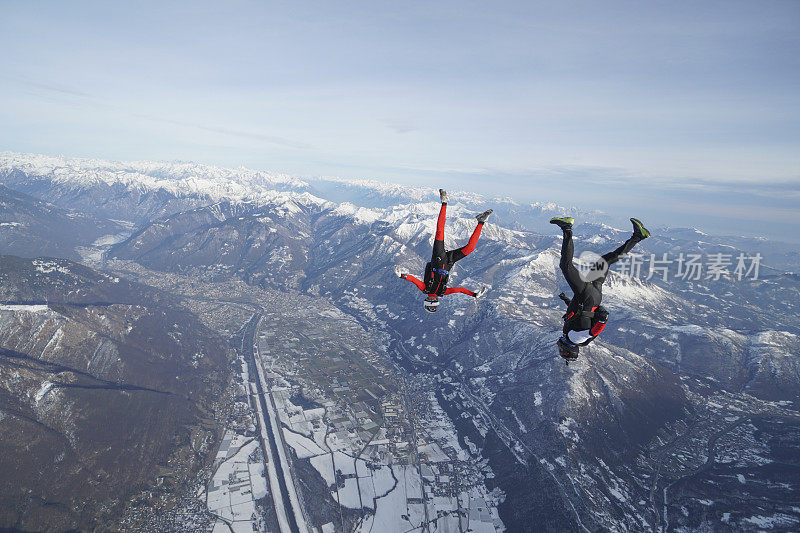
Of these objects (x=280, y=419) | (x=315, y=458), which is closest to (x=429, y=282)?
(x=315, y=458)

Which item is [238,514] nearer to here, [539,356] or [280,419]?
[280,419]

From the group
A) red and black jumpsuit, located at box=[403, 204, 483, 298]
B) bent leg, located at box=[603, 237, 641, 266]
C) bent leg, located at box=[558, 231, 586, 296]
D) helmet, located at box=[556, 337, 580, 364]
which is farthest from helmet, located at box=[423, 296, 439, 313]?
bent leg, located at box=[603, 237, 641, 266]

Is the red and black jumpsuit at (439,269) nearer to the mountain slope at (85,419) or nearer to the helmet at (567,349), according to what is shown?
the helmet at (567,349)

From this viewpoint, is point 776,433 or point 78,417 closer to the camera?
point 78,417

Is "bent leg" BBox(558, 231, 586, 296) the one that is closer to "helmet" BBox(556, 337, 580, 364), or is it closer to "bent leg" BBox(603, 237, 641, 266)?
"bent leg" BBox(603, 237, 641, 266)

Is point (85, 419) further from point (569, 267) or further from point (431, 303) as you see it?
point (569, 267)

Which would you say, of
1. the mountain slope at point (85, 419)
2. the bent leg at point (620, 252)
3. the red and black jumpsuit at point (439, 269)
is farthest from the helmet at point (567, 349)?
the mountain slope at point (85, 419)

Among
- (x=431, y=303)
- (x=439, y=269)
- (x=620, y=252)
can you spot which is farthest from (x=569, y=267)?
(x=431, y=303)

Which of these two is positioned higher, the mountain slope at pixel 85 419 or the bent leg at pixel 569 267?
the bent leg at pixel 569 267

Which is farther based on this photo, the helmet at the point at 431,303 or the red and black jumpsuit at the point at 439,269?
the helmet at the point at 431,303
